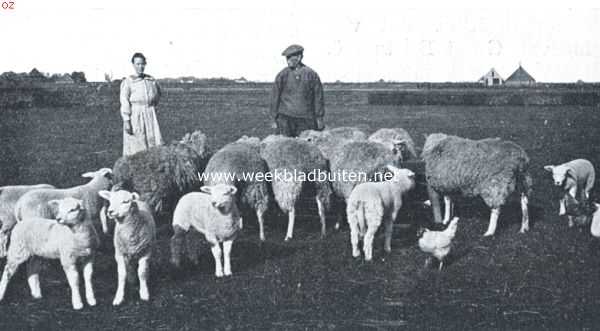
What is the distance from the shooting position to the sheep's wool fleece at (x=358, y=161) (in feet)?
28.8

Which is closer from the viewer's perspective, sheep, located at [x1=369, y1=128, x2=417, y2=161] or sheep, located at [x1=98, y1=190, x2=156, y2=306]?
sheep, located at [x1=98, y1=190, x2=156, y2=306]

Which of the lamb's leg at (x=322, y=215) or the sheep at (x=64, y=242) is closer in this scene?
the sheep at (x=64, y=242)

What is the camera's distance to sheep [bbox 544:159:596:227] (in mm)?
9359

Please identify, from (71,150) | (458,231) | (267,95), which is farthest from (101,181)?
(267,95)

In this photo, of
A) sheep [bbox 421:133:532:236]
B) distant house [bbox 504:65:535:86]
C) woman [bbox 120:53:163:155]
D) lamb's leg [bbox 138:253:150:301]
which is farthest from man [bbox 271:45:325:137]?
distant house [bbox 504:65:535:86]

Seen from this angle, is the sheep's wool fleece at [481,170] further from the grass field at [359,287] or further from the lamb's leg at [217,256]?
the lamb's leg at [217,256]

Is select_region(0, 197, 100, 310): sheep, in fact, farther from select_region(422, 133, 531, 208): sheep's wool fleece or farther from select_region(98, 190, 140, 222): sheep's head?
select_region(422, 133, 531, 208): sheep's wool fleece

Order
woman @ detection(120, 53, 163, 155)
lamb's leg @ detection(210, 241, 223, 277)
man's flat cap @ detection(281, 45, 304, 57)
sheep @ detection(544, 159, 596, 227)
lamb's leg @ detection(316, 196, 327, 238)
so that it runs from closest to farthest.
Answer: lamb's leg @ detection(210, 241, 223, 277) → lamb's leg @ detection(316, 196, 327, 238) → sheep @ detection(544, 159, 596, 227) → woman @ detection(120, 53, 163, 155) → man's flat cap @ detection(281, 45, 304, 57)

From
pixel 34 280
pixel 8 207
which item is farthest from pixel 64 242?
pixel 8 207

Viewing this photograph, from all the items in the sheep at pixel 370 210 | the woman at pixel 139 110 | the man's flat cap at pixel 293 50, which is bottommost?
the sheep at pixel 370 210

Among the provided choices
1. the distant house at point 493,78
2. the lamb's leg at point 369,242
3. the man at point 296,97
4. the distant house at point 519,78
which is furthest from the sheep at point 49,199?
the distant house at point 519,78

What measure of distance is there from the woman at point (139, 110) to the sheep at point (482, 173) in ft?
15.1

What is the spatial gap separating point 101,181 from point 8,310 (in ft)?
8.65

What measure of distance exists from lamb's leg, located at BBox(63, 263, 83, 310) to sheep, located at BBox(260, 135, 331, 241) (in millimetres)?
3326
